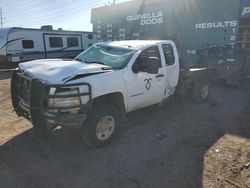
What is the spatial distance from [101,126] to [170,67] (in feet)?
8.29

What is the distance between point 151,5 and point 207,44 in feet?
17.0

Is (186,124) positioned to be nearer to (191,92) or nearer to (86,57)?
(191,92)

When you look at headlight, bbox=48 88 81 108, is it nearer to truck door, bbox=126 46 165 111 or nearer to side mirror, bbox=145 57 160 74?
truck door, bbox=126 46 165 111

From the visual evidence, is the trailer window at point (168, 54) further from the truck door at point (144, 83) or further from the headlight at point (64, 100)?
the headlight at point (64, 100)

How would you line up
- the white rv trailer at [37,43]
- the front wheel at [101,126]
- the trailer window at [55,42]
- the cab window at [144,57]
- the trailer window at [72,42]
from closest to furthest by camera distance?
the front wheel at [101,126] < the cab window at [144,57] < the white rv trailer at [37,43] < the trailer window at [55,42] < the trailer window at [72,42]

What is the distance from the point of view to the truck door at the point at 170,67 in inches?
246

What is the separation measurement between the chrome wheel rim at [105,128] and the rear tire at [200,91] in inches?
149

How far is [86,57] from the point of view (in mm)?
5949

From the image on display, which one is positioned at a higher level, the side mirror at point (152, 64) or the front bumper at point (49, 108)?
the side mirror at point (152, 64)

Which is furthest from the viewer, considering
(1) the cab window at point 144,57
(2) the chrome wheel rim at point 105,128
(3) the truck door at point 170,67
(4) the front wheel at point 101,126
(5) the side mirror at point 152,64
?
(3) the truck door at point 170,67

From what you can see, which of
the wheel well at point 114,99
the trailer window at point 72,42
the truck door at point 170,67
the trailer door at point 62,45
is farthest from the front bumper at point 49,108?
the trailer window at point 72,42

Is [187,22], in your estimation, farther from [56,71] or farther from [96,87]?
[56,71]

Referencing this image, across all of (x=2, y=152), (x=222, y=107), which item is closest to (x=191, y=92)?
(x=222, y=107)

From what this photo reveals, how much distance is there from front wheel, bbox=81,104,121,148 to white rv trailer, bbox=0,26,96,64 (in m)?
13.5
